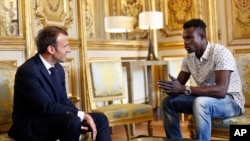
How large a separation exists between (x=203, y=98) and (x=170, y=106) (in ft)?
0.90

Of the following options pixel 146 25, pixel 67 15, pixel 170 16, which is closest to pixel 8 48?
pixel 67 15

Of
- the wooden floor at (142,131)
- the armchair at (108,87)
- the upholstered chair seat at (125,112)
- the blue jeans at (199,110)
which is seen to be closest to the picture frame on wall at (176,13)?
the wooden floor at (142,131)

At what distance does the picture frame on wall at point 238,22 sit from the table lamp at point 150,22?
32.4 inches

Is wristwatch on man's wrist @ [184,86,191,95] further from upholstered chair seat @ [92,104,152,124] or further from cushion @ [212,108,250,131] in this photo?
upholstered chair seat @ [92,104,152,124]

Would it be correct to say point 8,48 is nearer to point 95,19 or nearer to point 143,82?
point 95,19

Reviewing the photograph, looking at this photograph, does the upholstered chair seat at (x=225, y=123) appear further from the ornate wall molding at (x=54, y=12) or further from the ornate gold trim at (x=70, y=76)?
the ornate wall molding at (x=54, y=12)

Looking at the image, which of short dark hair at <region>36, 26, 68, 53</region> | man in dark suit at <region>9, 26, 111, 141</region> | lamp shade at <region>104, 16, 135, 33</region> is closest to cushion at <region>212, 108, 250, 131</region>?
man in dark suit at <region>9, 26, 111, 141</region>

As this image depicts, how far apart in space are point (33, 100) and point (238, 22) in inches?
118

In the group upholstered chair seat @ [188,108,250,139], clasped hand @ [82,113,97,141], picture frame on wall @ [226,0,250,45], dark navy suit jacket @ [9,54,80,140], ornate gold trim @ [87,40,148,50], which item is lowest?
upholstered chair seat @ [188,108,250,139]

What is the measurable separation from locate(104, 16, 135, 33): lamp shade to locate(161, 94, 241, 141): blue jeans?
1.95m

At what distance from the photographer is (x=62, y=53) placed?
2.20 m

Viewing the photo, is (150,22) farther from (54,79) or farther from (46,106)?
(46,106)

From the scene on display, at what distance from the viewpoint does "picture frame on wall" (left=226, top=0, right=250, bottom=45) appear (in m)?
4.15

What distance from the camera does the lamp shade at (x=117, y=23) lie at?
424cm
